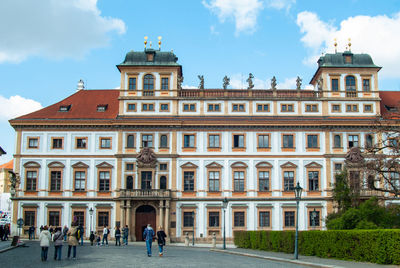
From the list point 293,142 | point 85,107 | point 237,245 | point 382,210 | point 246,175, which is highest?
point 85,107

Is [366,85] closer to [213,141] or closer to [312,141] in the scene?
[312,141]

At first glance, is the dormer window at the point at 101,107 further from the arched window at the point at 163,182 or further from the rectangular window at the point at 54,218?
the rectangular window at the point at 54,218

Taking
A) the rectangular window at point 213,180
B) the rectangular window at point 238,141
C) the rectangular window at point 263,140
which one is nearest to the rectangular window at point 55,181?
the rectangular window at point 213,180

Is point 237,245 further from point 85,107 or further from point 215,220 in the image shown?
point 85,107

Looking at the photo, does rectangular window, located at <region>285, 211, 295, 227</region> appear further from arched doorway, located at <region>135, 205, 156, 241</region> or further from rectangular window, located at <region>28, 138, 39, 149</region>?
rectangular window, located at <region>28, 138, 39, 149</region>

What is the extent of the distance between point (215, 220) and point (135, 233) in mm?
9070

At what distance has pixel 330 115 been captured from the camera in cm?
6231

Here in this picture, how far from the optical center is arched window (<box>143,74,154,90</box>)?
205ft

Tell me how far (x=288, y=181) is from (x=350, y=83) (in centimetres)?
1410

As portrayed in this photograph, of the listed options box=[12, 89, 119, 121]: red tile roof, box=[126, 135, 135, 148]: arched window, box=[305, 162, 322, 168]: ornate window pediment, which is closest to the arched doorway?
box=[126, 135, 135, 148]: arched window

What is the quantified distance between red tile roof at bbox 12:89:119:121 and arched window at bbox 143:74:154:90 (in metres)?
4.82

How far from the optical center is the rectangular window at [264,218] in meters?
59.9

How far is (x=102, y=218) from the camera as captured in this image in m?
59.9

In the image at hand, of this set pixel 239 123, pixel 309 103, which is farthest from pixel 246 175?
pixel 309 103
